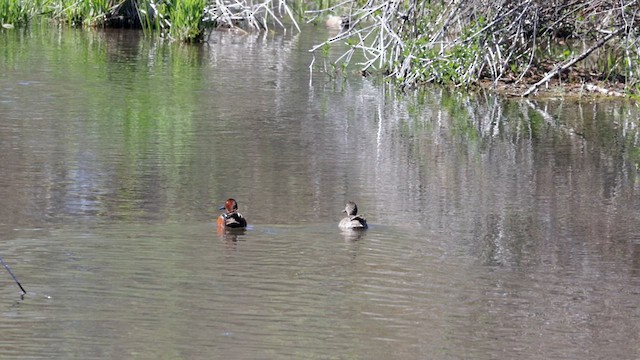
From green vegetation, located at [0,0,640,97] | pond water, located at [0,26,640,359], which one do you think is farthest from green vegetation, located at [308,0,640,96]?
pond water, located at [0,26,640,359]

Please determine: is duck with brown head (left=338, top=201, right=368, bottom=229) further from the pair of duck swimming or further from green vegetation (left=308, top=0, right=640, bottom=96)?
green vegetation (left=308, top=0, right=640, bottom=96)

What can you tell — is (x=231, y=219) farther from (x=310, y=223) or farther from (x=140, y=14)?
(x=140, y=14)

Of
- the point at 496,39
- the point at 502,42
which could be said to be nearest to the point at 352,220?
the point at 496,39

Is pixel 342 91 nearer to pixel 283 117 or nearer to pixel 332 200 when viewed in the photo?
pixel 283 117

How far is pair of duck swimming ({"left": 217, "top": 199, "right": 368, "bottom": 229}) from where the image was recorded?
8883mm

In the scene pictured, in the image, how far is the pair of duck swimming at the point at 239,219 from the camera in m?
8.88

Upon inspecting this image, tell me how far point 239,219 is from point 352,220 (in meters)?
0.76

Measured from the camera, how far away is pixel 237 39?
79.4 ft

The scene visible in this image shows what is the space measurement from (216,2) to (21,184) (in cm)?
1369

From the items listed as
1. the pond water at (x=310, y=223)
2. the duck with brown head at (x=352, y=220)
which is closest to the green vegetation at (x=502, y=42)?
the pond water at (x=310, y=223)

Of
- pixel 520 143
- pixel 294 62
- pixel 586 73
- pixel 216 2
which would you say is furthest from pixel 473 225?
pixel 216 2

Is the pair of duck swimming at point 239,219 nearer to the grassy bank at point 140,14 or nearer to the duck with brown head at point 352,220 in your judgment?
the duck with brown head at point 352,220

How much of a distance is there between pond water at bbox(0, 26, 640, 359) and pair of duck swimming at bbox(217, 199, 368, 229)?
120mm

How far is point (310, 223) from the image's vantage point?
938 centimetres
